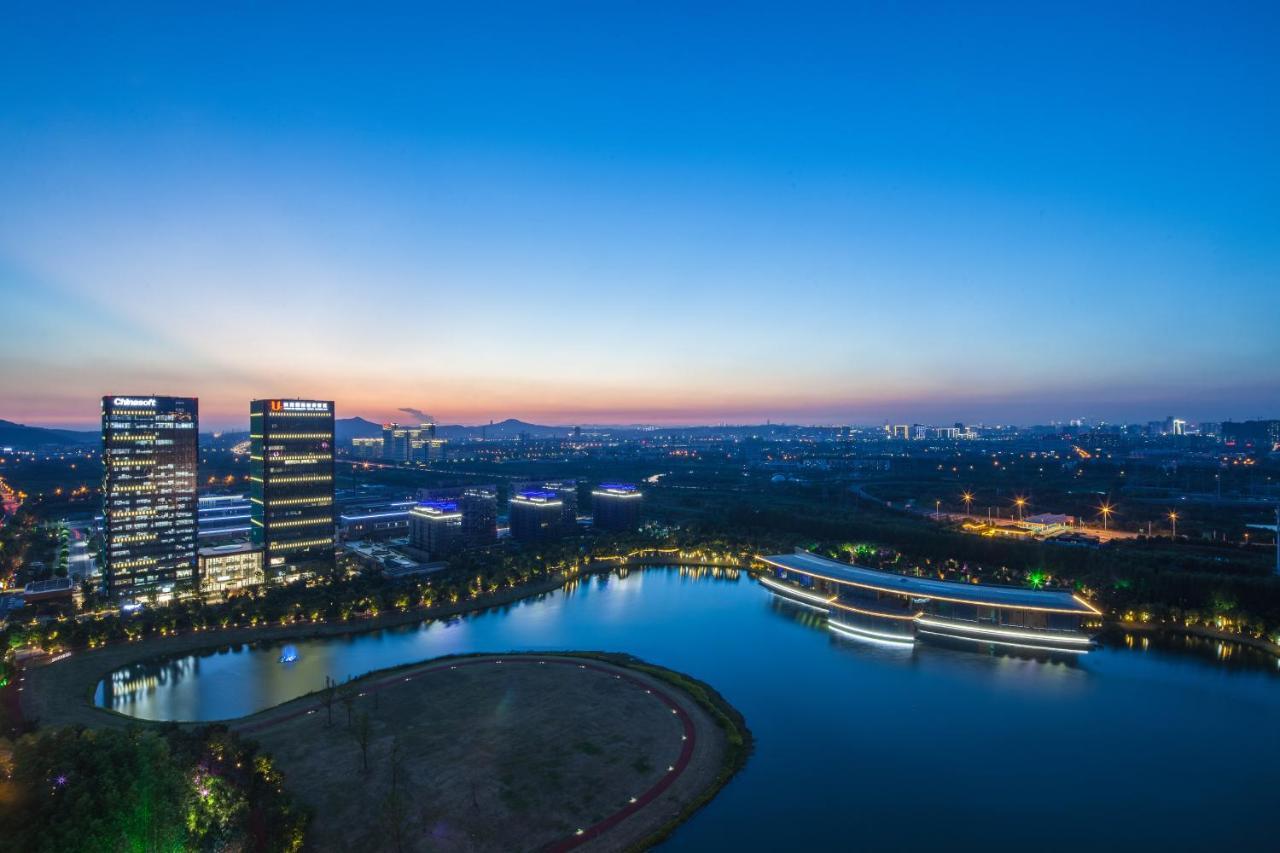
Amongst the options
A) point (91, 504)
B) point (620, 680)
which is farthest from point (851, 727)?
point (91, 504)

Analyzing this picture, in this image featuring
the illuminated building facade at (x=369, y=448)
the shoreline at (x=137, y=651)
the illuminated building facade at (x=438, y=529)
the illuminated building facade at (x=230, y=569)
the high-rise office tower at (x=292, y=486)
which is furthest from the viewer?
the illuminated building facade at (x=369, y=448)

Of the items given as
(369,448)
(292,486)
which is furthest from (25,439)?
(292,486)

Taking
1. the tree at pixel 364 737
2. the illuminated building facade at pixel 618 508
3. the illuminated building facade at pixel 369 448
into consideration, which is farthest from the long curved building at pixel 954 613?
the illuminated building facade at pixel 369 448

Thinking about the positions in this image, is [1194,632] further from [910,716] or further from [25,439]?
[25,439]

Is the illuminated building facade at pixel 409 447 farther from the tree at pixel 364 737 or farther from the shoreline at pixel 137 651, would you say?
the tree at pixel 364 737

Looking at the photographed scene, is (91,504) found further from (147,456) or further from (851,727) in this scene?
(851,727)

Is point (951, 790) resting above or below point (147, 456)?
below

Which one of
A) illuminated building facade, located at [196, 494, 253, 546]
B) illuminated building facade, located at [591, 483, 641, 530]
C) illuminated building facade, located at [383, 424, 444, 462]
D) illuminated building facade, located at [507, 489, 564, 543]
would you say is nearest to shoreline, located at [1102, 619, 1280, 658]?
illuminated building facade, located at [591, 483, 641, 530]

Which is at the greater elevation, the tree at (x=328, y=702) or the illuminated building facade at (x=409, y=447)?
the illuminated building facade at (x=409, y=447)
